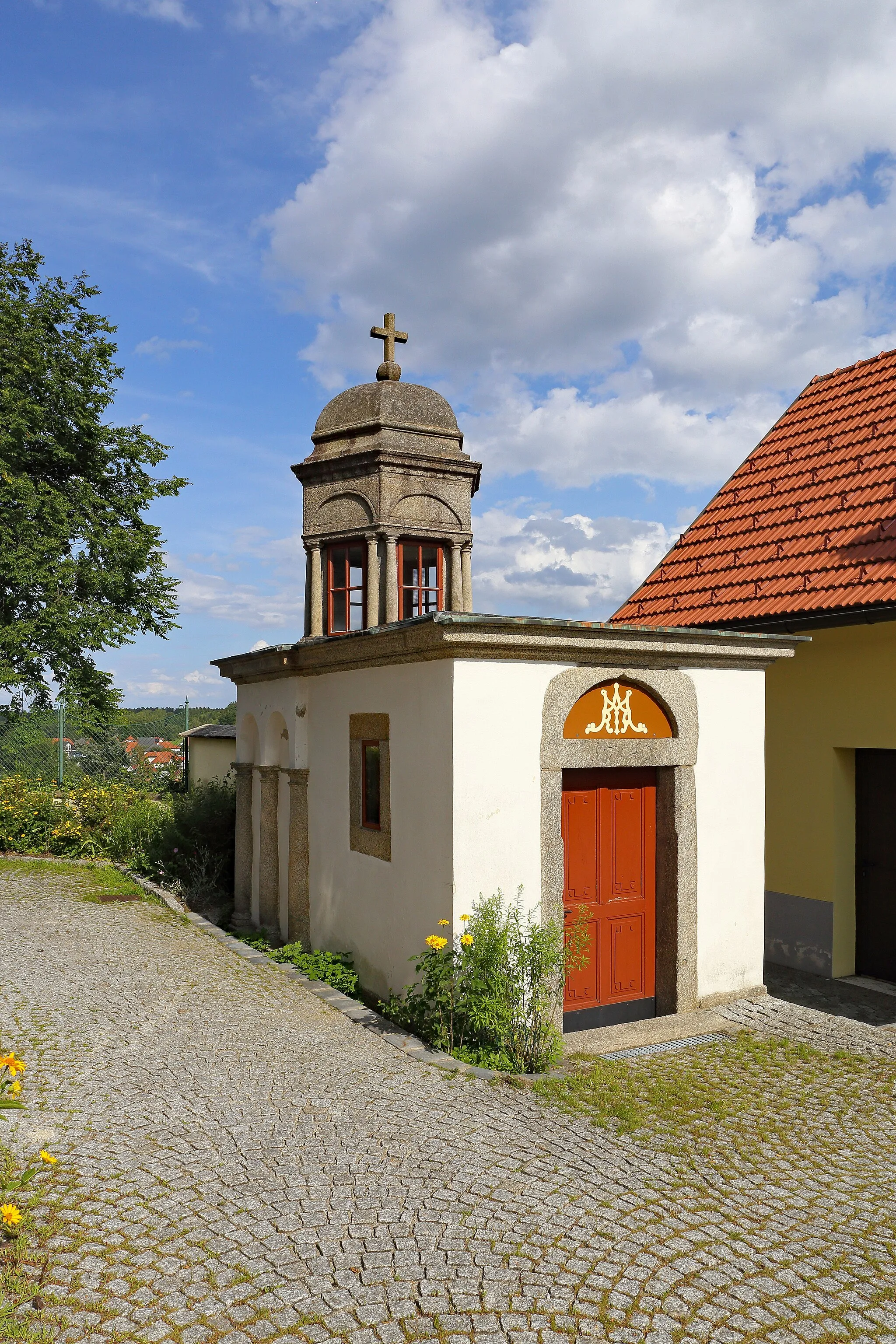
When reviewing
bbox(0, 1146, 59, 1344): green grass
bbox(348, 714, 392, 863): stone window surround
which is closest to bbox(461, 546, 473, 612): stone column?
bbox(348, 714, 392, 863): stone window surround

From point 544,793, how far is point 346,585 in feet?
20.2

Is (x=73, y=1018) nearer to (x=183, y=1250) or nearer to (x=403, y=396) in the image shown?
(x=183, y=1250)

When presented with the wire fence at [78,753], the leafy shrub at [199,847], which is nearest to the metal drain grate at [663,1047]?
the leafy shrub at [199,847]

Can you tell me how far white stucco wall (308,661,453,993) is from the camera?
21.7 feet

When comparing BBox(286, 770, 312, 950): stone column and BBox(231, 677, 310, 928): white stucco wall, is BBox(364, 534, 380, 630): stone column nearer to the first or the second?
BBox(231, 677, 310, 928): white stucco wall

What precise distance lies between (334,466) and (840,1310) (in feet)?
34.9

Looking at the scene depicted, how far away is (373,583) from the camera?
1162cm

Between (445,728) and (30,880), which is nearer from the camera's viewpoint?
(445,728)

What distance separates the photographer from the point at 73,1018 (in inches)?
269

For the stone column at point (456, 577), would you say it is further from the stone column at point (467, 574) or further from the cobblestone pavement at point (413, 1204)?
the cobblestone pavement at point (413, 1204)

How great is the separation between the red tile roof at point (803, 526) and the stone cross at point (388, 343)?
15.5 feet

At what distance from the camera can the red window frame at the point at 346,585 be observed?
11.9 m

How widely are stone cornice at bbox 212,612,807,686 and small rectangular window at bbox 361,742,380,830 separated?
2.62 feet

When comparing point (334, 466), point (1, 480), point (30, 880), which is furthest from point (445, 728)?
point (1, 480)
